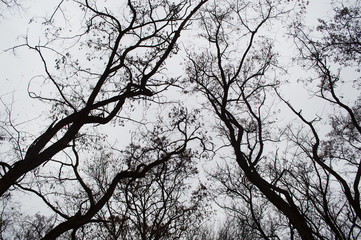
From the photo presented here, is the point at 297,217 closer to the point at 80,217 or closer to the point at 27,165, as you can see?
the point at 80,217

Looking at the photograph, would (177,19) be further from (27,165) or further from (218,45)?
(27,165)

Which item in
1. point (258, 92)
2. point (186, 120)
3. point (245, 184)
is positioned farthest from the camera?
point (245, 184)

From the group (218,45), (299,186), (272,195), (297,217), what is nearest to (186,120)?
(218,45)

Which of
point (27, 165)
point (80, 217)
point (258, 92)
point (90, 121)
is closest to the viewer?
point (27, 165)

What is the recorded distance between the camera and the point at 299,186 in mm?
12625

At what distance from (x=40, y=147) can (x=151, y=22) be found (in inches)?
231

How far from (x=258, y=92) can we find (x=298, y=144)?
146 inches

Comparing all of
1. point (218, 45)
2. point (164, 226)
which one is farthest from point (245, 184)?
point (218, 45)

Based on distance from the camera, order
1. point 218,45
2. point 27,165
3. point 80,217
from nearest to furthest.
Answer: point 27,165 → point 80,217 → point 218,45

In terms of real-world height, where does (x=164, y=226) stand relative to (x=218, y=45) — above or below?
below

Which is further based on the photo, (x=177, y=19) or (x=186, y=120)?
(x=186, y=120)

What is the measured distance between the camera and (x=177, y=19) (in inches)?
359

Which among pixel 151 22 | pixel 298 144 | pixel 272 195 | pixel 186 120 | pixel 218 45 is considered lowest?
pixel 272 195

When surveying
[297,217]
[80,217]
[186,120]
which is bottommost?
[80,217]
